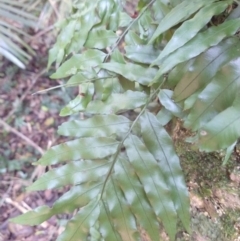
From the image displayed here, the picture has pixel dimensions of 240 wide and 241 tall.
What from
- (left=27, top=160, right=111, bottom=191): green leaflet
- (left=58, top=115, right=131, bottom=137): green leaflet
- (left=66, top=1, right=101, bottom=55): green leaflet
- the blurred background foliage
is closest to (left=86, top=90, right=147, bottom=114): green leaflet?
(left=58, top=115, right=131, bottom=137): green leaflet

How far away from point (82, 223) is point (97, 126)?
0.25 m

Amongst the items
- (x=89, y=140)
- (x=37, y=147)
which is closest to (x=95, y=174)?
(x=89, y=140)

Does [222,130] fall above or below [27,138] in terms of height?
below

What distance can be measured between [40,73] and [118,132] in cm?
191

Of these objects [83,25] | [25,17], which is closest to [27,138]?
[25,17]

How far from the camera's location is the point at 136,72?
1.12 meters

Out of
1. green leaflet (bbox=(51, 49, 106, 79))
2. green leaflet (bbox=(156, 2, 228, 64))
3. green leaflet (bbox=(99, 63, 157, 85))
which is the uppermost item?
green leaflet (bbox=(51, 49, 106, 79))

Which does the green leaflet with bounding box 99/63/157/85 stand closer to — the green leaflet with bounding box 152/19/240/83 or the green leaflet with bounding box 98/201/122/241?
the green leaflet with bounding box 152/19/240/83

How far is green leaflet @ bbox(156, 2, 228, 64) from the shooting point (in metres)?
0.92

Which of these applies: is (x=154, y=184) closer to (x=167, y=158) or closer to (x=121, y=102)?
(x=167, y=158)

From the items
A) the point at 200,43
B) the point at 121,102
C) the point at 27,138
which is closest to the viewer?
the point at 200,43

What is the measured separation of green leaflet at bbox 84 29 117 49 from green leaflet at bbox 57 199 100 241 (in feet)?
1.55

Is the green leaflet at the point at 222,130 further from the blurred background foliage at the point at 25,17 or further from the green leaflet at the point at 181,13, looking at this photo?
the blurred background foliage at the point at 25,17

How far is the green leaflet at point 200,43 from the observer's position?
3.00ft
